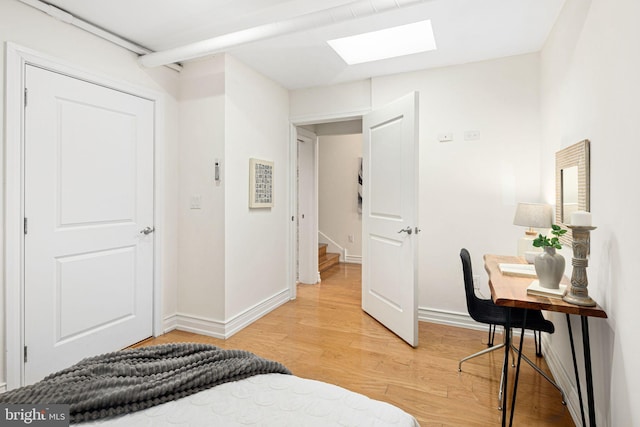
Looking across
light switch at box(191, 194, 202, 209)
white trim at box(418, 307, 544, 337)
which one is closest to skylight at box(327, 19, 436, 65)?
light switch at box(191, 194, 202, 209)

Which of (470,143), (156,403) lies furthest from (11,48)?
(470,143)

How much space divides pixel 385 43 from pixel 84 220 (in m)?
2.80

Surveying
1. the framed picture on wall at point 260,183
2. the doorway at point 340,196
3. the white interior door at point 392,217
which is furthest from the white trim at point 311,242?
the white interior door at point 392,217

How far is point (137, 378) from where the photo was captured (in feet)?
3.59

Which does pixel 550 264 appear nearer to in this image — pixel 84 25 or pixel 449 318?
pixel 449 318

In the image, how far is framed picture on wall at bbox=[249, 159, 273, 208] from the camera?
3.23 metres

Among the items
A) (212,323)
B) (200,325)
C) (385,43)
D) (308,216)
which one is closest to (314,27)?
(385,43)

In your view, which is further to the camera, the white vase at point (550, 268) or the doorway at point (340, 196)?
the doorway at point (340, 196)

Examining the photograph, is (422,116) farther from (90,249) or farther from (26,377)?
(26,377)

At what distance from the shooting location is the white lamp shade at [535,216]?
7.64ft

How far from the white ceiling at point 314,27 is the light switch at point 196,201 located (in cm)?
127

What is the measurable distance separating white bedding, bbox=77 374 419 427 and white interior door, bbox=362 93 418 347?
1.78 meters

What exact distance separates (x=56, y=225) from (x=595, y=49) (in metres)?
3.30

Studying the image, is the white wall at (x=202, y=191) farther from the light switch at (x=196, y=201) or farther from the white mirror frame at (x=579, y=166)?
the white mirror frame at (x=579, y=166)
